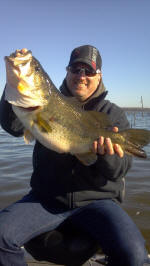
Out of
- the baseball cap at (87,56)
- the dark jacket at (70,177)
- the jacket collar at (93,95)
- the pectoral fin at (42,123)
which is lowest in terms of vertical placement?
the dark jacket at (70,177)

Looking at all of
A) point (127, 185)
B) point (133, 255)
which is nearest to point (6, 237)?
point (133, 255)

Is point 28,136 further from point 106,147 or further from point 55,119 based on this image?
point 106,147

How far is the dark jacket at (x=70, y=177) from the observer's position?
3312 mm

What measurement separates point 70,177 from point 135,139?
1.04 m

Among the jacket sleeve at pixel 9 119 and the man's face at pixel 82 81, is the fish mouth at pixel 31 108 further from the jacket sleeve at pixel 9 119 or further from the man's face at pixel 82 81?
the man's face at pixel 82 81

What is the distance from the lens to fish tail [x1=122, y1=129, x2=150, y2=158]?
305cm

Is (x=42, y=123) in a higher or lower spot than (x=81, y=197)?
higher

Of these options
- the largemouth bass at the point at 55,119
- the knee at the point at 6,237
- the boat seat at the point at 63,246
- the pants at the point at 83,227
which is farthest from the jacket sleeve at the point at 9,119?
the boat seat at the point at 63,246

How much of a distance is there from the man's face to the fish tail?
118cm

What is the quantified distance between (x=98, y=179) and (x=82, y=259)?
1.02 m

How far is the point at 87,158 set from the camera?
3076 millimetres

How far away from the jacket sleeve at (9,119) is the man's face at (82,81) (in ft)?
3.66

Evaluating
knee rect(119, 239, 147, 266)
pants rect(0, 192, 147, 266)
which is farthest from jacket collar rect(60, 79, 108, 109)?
knee rect(119, 239, 147, 266)

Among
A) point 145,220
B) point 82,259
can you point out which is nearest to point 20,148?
point 145,220
